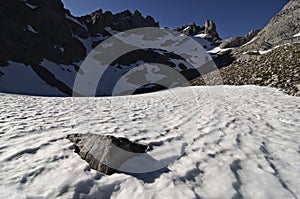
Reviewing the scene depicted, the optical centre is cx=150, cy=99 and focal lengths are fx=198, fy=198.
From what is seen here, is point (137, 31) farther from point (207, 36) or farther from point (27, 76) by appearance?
point (27, 76)

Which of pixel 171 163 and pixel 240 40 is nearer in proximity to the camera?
pixel 171 163

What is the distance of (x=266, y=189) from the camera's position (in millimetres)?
3293

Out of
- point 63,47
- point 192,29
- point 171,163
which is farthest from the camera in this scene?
point 192,29

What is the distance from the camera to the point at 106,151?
12.5ft

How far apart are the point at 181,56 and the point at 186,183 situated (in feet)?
350

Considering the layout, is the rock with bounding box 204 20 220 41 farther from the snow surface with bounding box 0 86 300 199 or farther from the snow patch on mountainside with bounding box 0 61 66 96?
the snow surface with bounding box 0 86 300 199

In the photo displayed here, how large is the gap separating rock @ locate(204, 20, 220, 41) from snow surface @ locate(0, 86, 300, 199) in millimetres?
140742

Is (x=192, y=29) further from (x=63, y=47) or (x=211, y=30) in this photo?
(x=63, y=47)

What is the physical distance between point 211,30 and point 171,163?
503 feet

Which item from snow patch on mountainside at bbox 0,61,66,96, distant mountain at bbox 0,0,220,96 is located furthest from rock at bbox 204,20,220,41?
snow patch on mountainside at bbox 0,61,66,96

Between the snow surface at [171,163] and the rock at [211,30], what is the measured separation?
141 metres

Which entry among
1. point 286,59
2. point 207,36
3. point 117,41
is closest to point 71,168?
point 286,59

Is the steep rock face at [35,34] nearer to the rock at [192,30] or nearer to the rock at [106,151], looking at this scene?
the rock at [106,151]

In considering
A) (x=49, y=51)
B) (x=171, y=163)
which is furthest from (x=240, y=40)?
(x=171, y=163)
